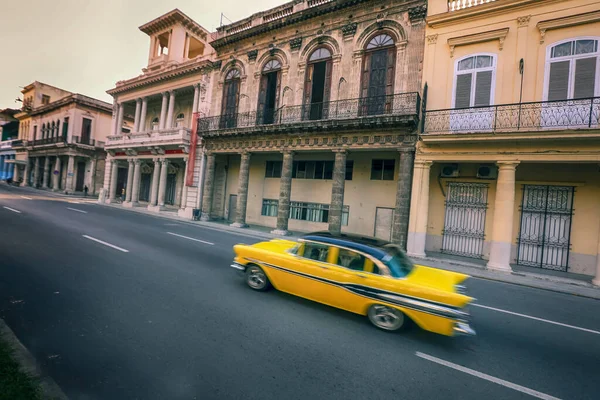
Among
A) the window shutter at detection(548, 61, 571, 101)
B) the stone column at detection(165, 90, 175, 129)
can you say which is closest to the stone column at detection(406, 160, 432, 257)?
the window shutter at detection(548, 61, 571, 101)

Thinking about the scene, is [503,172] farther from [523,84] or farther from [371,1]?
[371,1]

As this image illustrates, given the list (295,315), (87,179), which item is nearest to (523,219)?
(295,315)

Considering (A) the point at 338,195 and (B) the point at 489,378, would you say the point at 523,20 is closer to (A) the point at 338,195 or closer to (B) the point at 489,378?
(A) the point at 338,195

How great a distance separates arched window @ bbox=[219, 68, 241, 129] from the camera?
63.9ft

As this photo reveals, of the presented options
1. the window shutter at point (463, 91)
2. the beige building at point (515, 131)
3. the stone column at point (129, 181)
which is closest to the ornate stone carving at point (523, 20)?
the beige building at point (515, 131)

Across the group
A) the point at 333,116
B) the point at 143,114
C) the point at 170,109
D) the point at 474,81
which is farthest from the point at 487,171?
the point at 143,114

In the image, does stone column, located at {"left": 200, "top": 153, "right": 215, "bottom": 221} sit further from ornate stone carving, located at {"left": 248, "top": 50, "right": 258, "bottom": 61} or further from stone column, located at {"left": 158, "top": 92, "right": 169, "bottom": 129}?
ornate stone carving, located at {"left": 248, "top": 50, "right": 258, "bottom": 61}

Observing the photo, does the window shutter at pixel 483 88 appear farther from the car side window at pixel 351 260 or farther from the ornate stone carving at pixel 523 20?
the car side window at pixel 351 260

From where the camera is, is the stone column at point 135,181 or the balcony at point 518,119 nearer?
the balcony at point 518,119

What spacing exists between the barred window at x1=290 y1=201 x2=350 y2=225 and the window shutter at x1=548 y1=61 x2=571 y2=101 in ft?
34.5

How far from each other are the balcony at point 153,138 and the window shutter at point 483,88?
19.0 m

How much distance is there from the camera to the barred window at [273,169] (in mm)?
19781

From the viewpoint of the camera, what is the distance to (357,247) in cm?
517

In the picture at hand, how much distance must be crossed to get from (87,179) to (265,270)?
1688 inches
